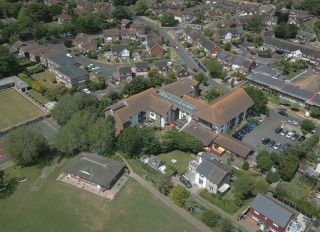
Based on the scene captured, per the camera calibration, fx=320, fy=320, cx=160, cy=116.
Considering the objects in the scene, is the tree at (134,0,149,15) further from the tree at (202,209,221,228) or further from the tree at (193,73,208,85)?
the tree at (202,209,221,228)

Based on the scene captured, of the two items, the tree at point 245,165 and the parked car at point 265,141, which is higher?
the tree at point 245,165

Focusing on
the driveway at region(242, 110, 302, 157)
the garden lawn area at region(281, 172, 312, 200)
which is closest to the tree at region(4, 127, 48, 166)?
the driveway at region(242, 110, 302, 157)

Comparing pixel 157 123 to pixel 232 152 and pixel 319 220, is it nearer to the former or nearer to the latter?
pixel 232 152

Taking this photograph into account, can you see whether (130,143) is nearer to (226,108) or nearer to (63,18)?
(226,108)

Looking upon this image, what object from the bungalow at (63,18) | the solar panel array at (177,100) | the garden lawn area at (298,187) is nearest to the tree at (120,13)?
the bungalow at (63,18)

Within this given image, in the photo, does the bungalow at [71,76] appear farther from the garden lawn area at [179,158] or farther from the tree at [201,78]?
the garden lawn area at [179,158]

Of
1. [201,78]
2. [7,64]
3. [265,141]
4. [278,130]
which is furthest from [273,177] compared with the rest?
[7,64]
